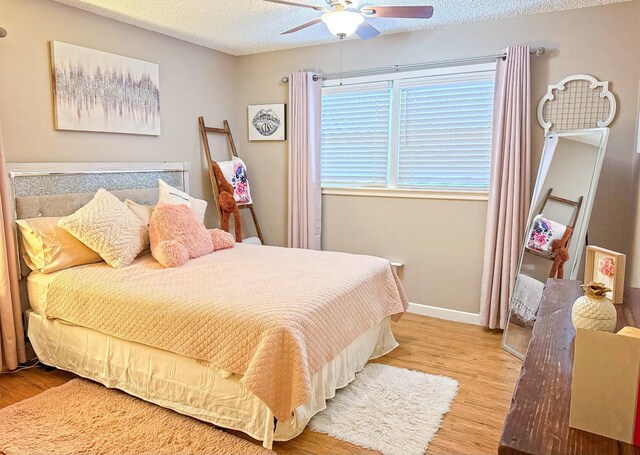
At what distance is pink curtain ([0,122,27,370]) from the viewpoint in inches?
107

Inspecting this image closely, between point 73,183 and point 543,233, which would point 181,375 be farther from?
point 543,233

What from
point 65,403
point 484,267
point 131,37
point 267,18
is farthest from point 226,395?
point 131,37

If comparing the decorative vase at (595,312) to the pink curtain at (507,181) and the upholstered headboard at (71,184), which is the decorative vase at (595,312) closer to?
the pink curtain at (507,181)

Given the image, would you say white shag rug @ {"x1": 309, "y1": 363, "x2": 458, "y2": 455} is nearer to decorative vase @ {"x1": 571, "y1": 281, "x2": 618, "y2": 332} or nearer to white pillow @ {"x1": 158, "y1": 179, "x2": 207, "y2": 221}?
decorative vase @ {"x1": 571, "y1": 281, "x2": 618, "y2": 332}

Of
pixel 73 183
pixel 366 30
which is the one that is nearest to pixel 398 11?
pixel 366 30

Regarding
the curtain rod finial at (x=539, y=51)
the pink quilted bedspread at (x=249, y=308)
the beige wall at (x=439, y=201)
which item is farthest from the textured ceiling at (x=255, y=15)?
the pink quilted bedspread at (x=249, y=308)

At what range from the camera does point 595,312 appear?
1.17 metres

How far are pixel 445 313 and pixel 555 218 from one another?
1281mm

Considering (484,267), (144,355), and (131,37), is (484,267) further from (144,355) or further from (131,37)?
(131,37)

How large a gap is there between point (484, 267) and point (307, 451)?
2183 millimetres

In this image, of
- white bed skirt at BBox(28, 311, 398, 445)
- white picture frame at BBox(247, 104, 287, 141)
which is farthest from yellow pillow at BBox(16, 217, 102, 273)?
white picture frame at BBox(247, 104, 287, 141)

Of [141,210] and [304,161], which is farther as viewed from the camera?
[304,161]

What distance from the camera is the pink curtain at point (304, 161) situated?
14.0ft

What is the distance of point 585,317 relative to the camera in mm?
1182
